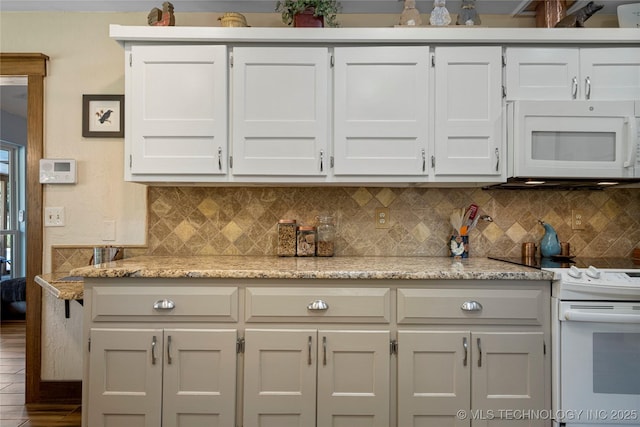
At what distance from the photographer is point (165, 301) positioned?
183 cm

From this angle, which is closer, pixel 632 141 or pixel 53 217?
pixel 632 141

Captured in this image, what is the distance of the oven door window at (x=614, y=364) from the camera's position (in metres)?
1.79

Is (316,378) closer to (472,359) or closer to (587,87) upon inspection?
(472,359)

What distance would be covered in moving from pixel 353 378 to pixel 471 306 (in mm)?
629

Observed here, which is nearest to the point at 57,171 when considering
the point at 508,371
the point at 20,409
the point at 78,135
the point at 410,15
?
the point at 78,135

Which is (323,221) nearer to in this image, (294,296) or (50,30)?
(294,296)

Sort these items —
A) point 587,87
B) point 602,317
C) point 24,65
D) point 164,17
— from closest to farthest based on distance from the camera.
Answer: point 602,317 → point 587,87 → point 164,17 → point 24,65

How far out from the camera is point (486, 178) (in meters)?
2.17

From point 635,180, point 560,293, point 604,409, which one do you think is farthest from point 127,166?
point 635,180

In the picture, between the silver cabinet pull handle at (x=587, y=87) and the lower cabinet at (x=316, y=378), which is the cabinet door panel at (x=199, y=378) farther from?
the silver cabinet pull handle at (x=587, y=87)

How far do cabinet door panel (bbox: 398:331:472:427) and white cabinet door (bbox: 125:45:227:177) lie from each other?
1.37m

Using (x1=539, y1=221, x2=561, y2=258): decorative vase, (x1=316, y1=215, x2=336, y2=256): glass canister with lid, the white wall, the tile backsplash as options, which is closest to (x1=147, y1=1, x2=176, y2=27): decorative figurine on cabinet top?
the white wall

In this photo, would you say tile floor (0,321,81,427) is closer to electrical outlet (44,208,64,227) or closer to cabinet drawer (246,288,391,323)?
electrical outlet (44,208,64,227)

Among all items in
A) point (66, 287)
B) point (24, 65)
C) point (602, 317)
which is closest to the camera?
point (602, 317)
